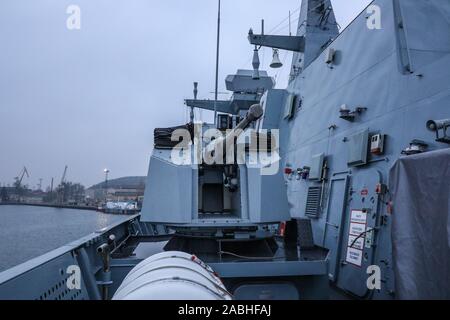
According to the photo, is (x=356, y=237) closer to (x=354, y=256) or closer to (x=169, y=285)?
(x=354, y=256)

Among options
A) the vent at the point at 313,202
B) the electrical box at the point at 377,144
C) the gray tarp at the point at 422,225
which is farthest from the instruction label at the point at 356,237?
the gray tarp at the point at 422,225

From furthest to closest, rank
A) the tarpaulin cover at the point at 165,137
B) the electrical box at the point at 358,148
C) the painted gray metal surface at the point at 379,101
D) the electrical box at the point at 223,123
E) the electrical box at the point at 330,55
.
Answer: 1. the electrical box at the point at 330,55
2. the electrical box at the point at 223,123
3. the tarpaulin cover at the point at 165,137
4. the electrical box at the point at 358,148
5. the painted gray metal surface at the point at 379,101

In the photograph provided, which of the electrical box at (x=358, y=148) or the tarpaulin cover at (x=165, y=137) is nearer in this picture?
the electrical box at (x=358, y=148)

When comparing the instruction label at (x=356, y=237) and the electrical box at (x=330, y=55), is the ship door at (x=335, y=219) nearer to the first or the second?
the instruction label at (x=356, y=237)

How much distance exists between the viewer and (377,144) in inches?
205

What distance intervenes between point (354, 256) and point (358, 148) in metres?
1.52

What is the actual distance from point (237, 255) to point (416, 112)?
2752 millimetres

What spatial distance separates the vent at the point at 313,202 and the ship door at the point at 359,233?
3.73 ft

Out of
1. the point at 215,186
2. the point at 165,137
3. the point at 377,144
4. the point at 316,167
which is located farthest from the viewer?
the point at 316,167

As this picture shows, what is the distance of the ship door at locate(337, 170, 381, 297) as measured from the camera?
517 cm

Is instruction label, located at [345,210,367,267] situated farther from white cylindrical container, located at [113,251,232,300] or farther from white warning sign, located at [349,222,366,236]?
white cylindrical container, located at [113,251,232,300]

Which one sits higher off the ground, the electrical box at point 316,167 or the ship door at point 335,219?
the electrical box at point 316,167

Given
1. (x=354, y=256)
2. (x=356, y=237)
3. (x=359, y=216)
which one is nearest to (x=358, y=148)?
(x=359, y=216)

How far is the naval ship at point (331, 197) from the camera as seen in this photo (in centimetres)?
291
